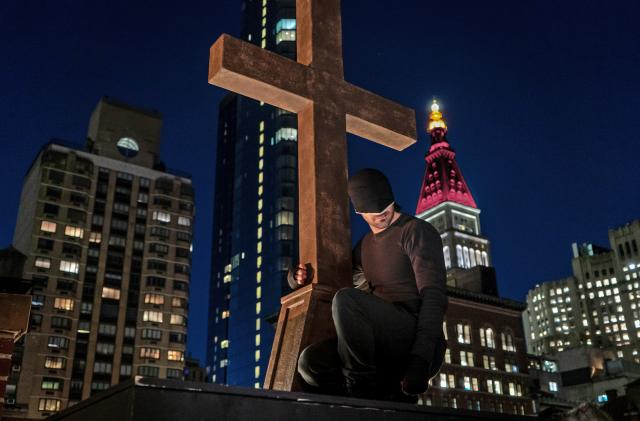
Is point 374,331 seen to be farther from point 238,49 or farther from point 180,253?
point 180,253

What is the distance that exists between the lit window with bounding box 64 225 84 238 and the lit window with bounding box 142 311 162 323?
1437 centimetres

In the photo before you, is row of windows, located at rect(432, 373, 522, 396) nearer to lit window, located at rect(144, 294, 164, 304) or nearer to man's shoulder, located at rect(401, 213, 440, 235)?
lit window, located at rect(144, 294, 164, 304)

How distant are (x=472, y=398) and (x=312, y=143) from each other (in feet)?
261

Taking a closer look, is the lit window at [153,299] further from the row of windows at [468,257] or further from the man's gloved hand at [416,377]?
the man's gloved hand at [416,377]

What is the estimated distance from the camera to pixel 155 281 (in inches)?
3625

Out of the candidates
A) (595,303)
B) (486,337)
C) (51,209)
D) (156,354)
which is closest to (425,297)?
(486,337)

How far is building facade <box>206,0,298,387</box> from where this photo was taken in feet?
322

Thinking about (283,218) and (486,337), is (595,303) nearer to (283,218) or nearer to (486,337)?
(486,337)

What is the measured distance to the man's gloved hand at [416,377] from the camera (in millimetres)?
4184

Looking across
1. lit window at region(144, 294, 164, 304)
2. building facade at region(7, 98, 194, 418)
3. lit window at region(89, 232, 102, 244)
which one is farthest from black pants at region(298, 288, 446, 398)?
lit window at region(89, 232, 102, 244)

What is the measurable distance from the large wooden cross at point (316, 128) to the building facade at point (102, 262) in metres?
78.0

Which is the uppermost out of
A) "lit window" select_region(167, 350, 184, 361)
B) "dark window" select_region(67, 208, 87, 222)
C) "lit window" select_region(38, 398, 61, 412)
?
"dark window" select_region(67, 208, 87, 222)

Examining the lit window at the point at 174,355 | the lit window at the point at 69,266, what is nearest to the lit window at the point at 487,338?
the lit window at the point at 174,355

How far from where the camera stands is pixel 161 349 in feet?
289
